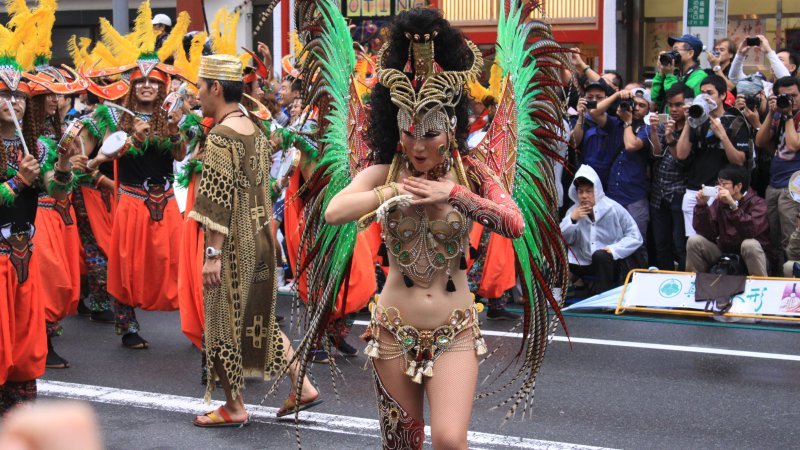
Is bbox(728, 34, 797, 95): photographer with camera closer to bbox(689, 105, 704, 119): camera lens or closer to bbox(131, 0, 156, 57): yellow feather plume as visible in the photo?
bbox(689, 105, 704, 119): camera lens

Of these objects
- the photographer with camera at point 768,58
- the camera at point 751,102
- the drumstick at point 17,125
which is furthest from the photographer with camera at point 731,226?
the drumstick at point 17,125

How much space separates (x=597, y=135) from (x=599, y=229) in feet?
4.04

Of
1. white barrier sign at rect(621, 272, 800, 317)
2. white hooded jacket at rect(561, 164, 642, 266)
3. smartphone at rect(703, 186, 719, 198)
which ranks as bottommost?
white barrier sign at rect(621, 272, 800, 317)

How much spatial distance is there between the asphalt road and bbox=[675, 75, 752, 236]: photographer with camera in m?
1.81

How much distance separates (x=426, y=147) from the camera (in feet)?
12.7

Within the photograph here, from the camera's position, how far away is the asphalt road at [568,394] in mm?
5695

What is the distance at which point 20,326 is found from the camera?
18.8 ft

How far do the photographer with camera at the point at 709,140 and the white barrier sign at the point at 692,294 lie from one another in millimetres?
833

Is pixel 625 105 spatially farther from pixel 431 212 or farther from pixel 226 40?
pixel 431 212

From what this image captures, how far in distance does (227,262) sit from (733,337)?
4196 millimetres

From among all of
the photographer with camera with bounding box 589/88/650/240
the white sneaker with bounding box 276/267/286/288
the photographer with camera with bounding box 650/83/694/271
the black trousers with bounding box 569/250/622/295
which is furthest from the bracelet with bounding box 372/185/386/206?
the white sneaker with bounding box 276/267/286/288

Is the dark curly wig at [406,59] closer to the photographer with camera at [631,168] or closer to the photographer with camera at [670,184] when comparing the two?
the photographer with camera at [670,184]

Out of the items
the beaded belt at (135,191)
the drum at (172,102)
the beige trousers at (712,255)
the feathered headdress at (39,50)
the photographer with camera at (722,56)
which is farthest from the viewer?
the photographer with camera at (722,56)

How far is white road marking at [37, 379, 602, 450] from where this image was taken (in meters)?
5.58
